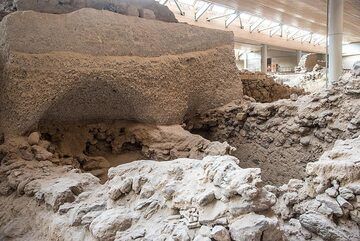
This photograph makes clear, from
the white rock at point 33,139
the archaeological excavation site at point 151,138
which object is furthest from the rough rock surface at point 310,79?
the white rock at point 33,139

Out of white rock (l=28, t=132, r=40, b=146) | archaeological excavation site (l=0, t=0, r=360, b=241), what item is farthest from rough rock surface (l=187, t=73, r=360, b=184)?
white rock (l=28, t=132, r=40, b=146)

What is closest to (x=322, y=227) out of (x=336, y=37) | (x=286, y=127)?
(x=286, y=127)

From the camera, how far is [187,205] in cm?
218

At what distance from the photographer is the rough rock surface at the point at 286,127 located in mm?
4746

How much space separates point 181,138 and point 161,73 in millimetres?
1153

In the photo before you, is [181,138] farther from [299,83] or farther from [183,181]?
[299,83]

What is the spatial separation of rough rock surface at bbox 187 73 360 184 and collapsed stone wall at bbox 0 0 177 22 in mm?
2158

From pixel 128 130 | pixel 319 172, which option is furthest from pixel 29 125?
pixel 319 172

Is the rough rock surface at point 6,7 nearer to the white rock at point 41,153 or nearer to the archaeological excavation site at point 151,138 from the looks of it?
the archaeological excavation site at point 151,138

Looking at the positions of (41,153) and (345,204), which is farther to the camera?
(41,153)

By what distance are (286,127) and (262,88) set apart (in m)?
3.22

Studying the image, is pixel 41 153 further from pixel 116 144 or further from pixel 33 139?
pixel 116 144

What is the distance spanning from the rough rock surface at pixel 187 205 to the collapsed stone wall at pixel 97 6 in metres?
2.69

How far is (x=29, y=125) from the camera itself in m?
4.44
